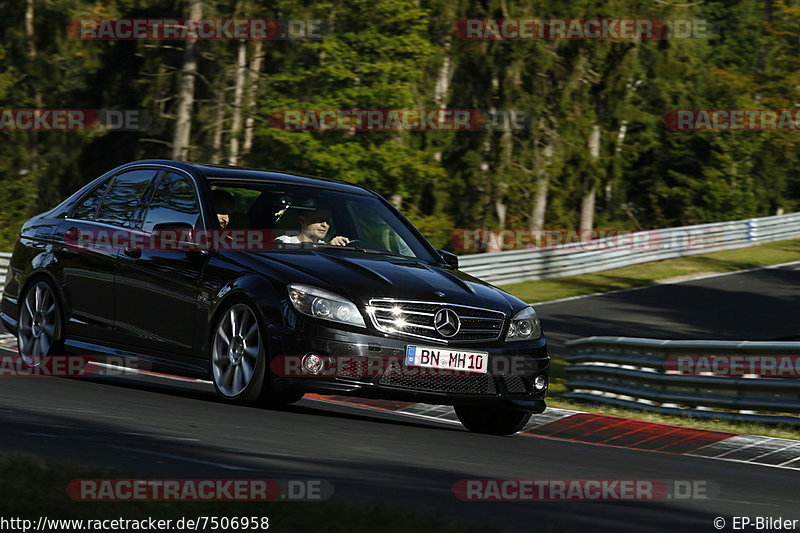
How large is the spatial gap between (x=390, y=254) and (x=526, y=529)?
443 cm

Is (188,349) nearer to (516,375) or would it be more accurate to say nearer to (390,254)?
(390,254)

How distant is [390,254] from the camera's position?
9.23 meters

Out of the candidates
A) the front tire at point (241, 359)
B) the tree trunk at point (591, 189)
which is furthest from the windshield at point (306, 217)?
the tree trunk at point (591, 189)

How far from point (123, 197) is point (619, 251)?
27.0 meters

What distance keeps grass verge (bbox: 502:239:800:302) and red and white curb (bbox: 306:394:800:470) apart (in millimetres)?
17547

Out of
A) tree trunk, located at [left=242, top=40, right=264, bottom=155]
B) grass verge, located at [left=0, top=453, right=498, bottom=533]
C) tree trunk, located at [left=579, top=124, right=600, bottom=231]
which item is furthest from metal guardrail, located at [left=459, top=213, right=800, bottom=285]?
grass verge, located at [left=0, top=453, right=498, bottom=533]

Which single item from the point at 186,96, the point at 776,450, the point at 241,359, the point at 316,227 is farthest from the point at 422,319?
the point at 186,96

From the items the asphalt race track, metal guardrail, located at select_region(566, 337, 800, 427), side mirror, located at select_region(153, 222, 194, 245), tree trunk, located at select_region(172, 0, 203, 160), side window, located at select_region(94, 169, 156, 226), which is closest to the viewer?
the asphalt race track

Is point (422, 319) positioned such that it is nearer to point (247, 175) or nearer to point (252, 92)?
point (247, 175)

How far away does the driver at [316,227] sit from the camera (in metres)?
9.04

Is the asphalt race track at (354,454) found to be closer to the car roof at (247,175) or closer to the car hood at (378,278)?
the car hood at (378,278)

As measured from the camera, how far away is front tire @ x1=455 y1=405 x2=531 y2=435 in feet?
30.0

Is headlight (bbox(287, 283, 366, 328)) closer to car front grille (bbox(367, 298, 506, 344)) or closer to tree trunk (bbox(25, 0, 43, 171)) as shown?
car front grille (bbox(367, 298, 506, 344))

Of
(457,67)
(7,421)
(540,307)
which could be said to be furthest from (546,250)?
(7,421)
